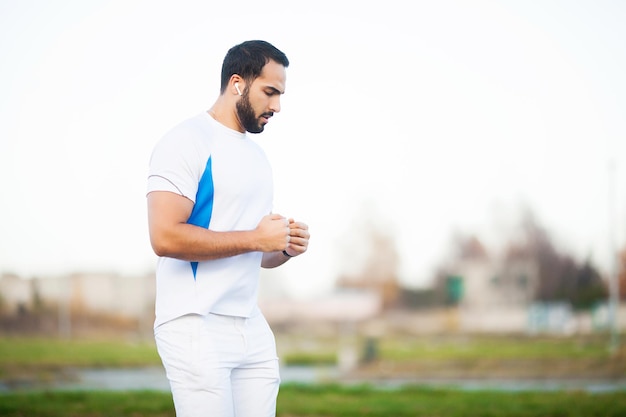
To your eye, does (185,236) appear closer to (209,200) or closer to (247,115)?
(209,200)

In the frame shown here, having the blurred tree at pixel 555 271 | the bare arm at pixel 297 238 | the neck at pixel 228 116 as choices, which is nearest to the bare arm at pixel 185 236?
the bare arm at pixel 297 238

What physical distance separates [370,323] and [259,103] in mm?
52228

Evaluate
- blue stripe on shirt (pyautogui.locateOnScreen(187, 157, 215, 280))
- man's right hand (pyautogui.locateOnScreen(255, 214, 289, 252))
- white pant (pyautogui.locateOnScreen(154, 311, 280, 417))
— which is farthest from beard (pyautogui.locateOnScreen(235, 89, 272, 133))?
white pant (pyautogui.locateOnScreen(154, 311, 280, 417))

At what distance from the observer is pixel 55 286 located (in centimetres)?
3641

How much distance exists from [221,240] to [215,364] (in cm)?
46

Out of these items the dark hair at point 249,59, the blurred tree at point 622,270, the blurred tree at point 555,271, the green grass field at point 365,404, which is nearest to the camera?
the dark hair at point 249,59

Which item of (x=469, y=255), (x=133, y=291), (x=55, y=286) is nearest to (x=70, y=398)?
(x=55, y=286)

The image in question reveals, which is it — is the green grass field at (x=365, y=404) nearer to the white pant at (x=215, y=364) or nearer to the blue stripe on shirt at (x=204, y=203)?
the white pant at (x=215, y=364)

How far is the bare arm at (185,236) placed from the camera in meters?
2.96

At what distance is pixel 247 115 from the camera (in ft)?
10.6

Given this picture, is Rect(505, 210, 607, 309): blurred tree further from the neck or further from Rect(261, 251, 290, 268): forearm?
the neck

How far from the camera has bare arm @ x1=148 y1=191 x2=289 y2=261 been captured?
296 cm

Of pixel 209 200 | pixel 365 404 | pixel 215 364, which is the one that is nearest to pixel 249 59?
pixel 209 200

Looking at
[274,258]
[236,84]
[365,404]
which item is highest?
[236,84]
